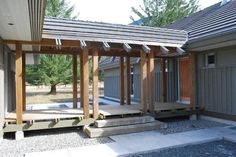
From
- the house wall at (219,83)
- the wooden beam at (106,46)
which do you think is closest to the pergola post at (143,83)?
the wooden beam at (106,46)

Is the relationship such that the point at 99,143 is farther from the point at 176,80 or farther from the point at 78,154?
the point at 176,80

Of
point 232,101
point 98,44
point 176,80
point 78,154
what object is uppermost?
point 98,44

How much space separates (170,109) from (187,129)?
1522mm

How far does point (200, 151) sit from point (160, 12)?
21.9m

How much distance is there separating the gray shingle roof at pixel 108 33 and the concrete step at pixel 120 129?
2779 mm

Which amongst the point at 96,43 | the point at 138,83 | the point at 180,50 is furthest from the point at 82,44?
the point at 138,83

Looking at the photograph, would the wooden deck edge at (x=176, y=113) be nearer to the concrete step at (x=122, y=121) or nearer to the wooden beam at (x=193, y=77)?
the wooden beam at (x=193, y=77)

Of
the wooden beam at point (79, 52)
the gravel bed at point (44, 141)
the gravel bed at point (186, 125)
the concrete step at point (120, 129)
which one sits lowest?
the gravel bed at point (44, 141)

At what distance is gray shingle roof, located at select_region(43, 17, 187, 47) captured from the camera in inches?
304

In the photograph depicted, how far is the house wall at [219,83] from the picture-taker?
8812 mm

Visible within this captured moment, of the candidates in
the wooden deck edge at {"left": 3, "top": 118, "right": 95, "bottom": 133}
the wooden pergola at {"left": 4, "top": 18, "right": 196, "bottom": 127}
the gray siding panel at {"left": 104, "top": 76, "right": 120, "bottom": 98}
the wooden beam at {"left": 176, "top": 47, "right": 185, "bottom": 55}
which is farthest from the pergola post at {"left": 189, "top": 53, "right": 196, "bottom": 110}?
the gray siding panel at {"left": 104, "top": 76, "right": 120, "bottom": 98}

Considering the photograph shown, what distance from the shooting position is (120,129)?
25.0 feet

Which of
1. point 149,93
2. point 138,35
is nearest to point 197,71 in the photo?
point 149,93

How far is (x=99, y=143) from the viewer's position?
6.66 m
